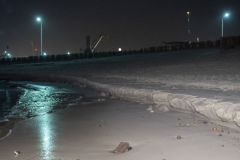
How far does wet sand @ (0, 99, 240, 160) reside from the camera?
7.69m

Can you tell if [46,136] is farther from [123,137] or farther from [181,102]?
[181,102]

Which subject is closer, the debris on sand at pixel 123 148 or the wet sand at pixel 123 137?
the wet sand at pixel 123 137

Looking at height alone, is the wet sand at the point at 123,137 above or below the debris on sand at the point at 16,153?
above

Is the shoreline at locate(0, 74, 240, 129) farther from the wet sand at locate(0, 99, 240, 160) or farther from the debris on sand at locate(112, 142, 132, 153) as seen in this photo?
the debris on sand at locate(112, 142, 132, 153)

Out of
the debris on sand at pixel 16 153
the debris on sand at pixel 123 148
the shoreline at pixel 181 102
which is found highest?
the shoreline at pixel 181 102

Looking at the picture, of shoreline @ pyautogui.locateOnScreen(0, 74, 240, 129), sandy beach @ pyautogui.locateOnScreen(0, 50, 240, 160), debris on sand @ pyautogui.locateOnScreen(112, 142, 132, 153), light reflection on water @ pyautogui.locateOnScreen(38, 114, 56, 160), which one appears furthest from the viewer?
shoreline @ pyautogui.locateOnScreen(0, 74, 240, 129)

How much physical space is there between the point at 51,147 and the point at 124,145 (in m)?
1.36

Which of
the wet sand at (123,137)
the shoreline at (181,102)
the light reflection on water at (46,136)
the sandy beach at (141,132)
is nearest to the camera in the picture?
the wet sand at (123,137)

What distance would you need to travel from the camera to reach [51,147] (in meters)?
8.66

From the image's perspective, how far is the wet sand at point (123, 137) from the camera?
769 cm

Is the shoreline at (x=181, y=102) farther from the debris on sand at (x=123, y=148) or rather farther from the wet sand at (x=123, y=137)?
the debris on sand at (x=123, y=148)

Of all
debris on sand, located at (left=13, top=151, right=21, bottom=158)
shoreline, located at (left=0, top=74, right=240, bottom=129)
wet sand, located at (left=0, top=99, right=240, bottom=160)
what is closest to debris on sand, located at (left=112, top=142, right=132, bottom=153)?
wet sand, located at (left=0, top=99, right=240, bottom=160)

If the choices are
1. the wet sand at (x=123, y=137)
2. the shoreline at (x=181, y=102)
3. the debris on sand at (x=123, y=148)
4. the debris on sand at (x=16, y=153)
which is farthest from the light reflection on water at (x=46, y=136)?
the shoreline at (x=181, y=102)

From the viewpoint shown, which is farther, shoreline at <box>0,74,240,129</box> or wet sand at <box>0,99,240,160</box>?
shoreline at <box>0,74,240,129</box>
